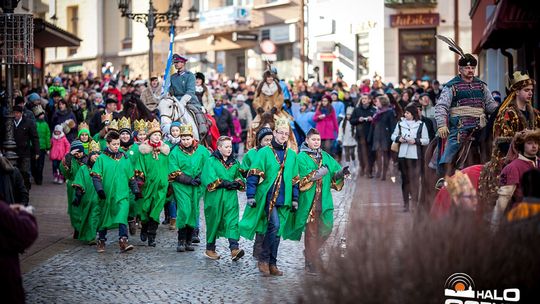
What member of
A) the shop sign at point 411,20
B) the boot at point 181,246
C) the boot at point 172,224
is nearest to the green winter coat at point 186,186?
the boot at point 181,246

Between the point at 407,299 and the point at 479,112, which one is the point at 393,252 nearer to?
the point at 407,299

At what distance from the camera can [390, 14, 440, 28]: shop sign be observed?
4225 centimetres

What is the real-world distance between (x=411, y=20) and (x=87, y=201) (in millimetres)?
30511

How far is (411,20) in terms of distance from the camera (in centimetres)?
4238

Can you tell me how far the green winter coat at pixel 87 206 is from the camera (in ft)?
44.0

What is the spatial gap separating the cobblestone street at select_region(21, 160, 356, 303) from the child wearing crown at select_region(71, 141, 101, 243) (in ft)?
0.62

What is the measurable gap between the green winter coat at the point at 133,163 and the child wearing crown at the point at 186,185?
3.69 ft

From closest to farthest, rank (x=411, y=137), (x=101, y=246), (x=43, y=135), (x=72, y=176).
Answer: (x=101, y=246), (x=72, y=176), (x=411, y=137), (x=43, y=135)

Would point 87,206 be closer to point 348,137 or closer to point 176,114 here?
point 176,114

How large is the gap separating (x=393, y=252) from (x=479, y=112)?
782cm

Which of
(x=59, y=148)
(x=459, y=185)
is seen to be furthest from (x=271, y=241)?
(x=59, y=148)

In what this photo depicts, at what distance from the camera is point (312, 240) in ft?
36.6

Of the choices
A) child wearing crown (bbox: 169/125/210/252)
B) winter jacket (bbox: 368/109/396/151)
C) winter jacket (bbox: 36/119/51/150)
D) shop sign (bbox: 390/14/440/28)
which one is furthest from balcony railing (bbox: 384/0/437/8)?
child wearing crown (bbox: 169/125/210/252)

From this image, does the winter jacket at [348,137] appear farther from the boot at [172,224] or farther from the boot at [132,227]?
the boot at [132,227]
